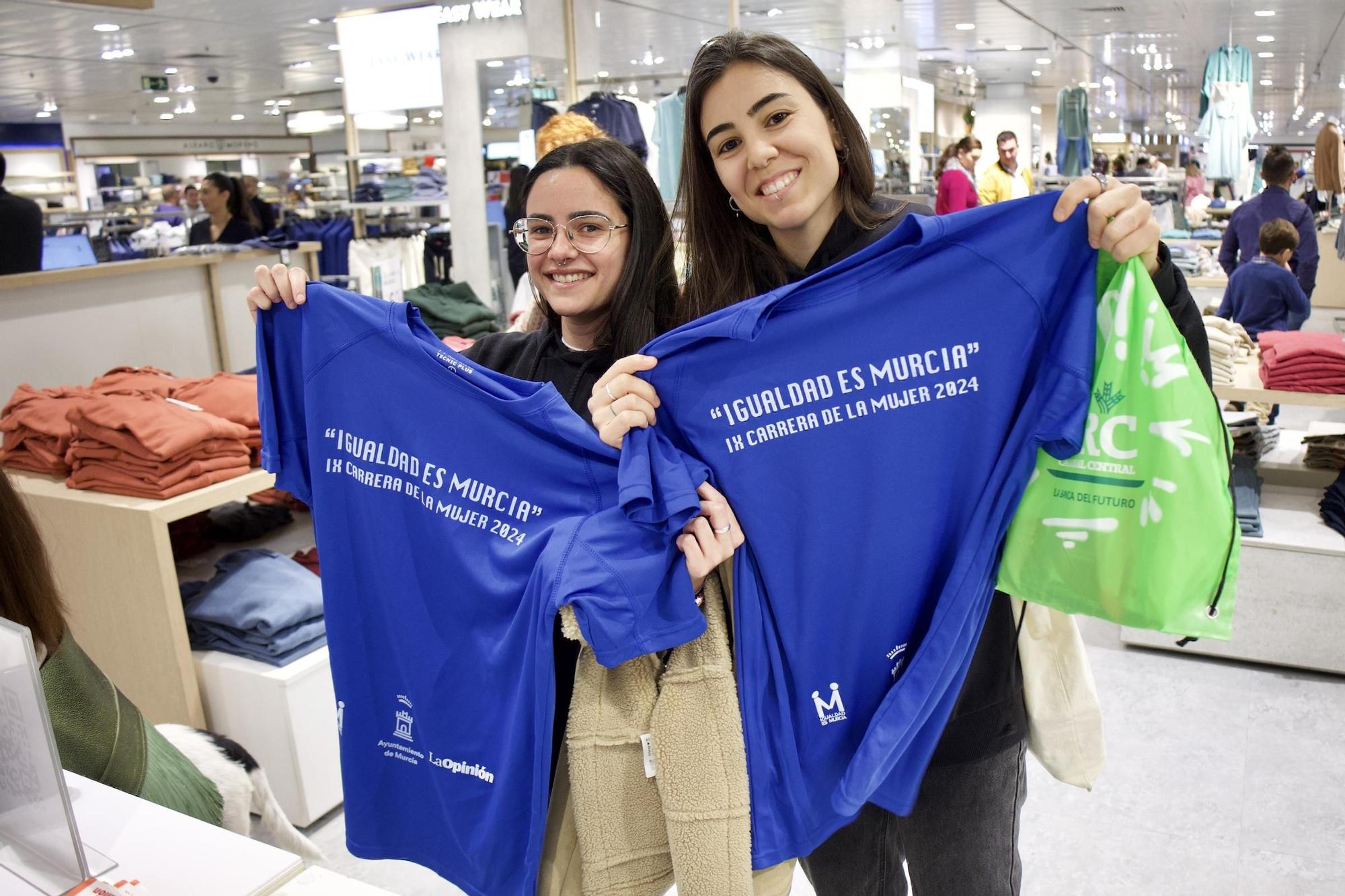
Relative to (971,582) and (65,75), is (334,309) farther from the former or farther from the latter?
(65,75)

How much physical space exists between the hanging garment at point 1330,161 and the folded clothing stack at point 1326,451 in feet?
14.9

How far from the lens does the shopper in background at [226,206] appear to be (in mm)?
5719

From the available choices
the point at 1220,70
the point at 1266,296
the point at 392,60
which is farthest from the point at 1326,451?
the point at 1220,70

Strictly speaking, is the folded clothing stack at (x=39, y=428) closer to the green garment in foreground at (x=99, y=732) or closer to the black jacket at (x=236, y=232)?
the green garment in foreground at (x=99, y=732)

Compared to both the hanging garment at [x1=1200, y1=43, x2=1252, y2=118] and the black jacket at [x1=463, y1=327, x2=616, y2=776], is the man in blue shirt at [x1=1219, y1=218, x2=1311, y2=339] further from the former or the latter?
the black jacket at [x1=463, y1=327, x2=616, y2=776]

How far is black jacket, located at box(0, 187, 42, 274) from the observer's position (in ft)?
14.3

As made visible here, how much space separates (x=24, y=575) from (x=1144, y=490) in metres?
1.49

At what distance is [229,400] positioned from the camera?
125 inches

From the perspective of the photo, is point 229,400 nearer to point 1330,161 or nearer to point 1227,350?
point 1227,350

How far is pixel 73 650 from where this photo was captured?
158cm

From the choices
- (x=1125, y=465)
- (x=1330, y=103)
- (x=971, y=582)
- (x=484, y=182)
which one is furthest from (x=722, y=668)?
(x=1330, y=103)

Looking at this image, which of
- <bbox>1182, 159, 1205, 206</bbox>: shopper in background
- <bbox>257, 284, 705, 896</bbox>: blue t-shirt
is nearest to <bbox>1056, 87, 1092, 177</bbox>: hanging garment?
<bbox>1182, 159, 1205, 206</bbox>: shopper in background

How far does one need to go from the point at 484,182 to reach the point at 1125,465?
17.4ft

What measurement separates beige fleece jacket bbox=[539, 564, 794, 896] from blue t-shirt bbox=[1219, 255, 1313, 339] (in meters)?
5.22
